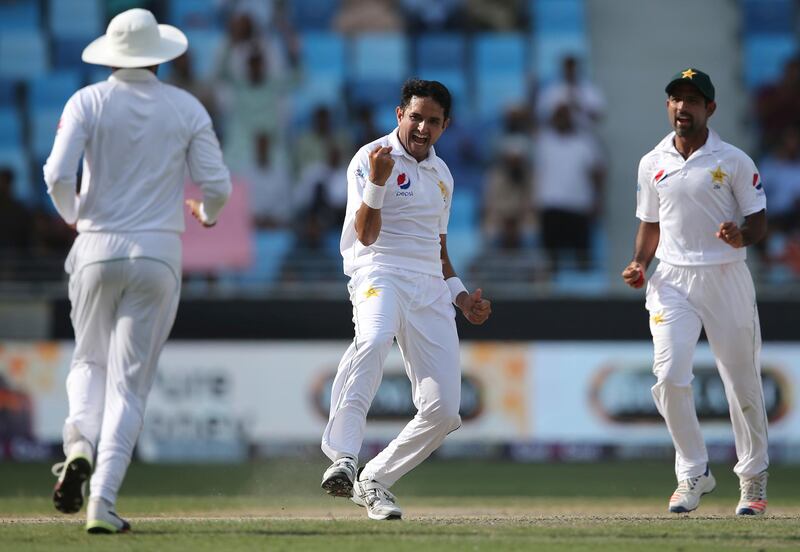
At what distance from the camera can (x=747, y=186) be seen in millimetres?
7535

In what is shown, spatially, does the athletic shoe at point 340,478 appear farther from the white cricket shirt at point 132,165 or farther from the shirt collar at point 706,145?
the shirt collar at point 706,145

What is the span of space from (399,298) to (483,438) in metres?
6.59

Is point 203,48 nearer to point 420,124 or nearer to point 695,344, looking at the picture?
point 420,124

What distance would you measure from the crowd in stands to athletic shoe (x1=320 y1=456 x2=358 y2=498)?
6.98 metres

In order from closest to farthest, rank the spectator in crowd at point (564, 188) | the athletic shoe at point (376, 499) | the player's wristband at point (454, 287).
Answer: the athletic shoe at point (376, 499)
the player's wristband at point (454, 287)
the spectator in crowd at point (564, 188)

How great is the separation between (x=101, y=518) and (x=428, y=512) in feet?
9.01

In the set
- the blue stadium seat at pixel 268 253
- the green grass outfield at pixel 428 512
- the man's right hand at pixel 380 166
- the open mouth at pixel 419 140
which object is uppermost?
the open mouth at pixel 419 140

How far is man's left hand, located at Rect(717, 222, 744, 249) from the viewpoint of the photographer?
7289 mm

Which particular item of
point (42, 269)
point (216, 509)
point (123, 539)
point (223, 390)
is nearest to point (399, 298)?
point (123, 539)

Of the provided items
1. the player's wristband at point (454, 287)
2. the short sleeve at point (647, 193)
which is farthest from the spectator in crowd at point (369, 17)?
the player's wristband at point (454, 287)

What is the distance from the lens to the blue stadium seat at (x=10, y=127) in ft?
52.4

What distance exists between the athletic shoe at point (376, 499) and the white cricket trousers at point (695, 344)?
1.55m

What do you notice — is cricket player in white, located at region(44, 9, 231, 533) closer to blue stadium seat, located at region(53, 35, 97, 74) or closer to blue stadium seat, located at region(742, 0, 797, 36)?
blue stadium seat, located at region(53, 35, 97, 74)

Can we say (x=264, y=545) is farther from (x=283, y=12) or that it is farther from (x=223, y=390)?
(x=283, y=12)
